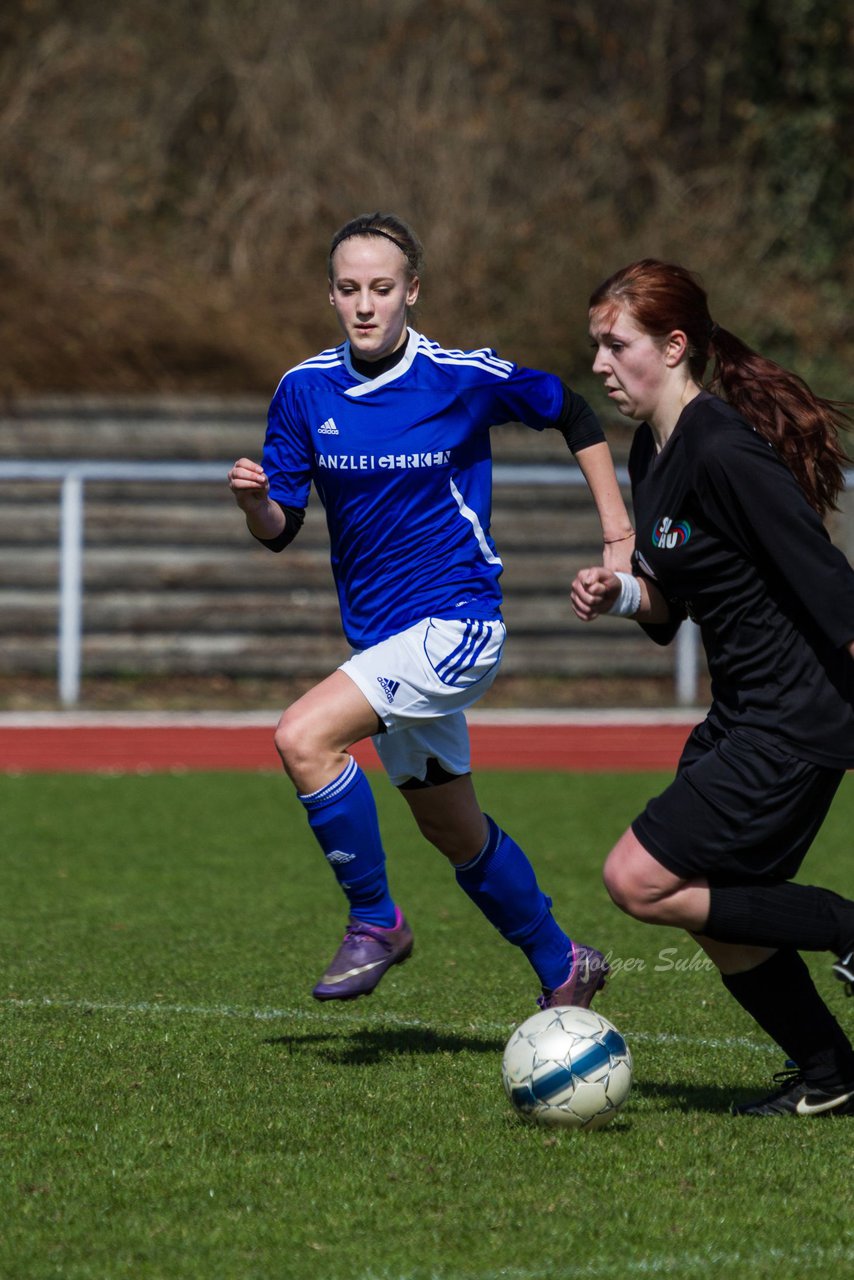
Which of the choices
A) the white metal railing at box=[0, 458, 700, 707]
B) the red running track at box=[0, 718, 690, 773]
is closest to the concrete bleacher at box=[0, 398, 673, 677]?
the white metal railing at box=[0, 458, 700, 707]

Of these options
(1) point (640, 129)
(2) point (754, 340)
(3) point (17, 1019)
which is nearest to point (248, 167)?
(1) point (640, 129)

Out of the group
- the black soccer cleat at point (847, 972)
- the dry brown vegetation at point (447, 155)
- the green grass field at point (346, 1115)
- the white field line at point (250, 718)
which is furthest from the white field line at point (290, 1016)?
the dry brown vegetation at point (447, 155)

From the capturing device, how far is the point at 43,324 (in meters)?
17.5

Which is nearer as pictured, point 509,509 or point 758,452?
point 758,452

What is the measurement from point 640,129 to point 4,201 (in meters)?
7.36

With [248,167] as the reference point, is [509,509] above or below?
below

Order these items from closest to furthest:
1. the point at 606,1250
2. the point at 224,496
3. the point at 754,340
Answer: the point at 606,1250 < the point at 224,496 < the point at 754,340

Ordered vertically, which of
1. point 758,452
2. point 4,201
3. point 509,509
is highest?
point 758,452

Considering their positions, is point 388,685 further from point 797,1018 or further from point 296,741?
point 797,1018

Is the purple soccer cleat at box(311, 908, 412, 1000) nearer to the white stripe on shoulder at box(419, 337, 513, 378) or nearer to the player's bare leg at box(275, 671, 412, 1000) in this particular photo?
the player's bare leg at box(275, 671, 412, 1000)

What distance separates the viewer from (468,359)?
16.0ft

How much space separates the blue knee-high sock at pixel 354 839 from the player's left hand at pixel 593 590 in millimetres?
868

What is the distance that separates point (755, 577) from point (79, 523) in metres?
11.3

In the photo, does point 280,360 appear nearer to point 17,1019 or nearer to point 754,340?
point 754,340
